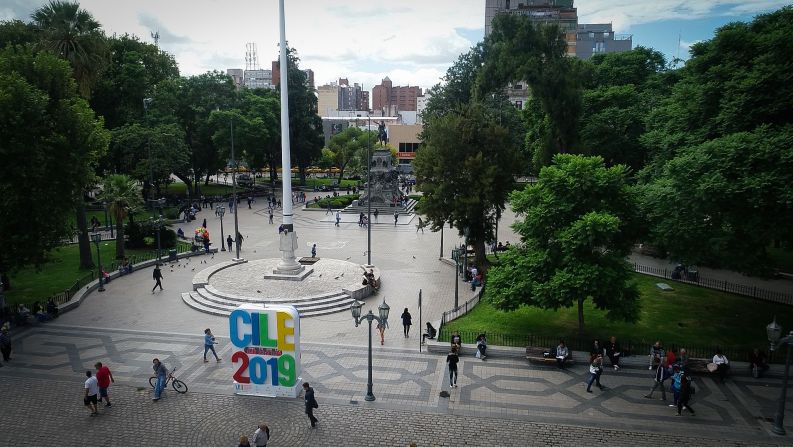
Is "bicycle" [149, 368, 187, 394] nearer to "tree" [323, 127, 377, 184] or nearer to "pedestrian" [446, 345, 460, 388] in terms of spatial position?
"pedestrian" [446, 345, 460, 388]

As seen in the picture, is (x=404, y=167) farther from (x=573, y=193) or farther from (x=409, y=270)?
(x=573, y=193)

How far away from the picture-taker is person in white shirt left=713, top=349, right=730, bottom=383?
1731 centimetres

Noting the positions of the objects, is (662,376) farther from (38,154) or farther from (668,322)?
(38,154)

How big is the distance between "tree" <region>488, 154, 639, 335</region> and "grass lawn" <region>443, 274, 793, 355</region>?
2156mm

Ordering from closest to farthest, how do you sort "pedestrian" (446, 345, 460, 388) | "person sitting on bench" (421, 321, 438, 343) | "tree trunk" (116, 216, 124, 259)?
1. "pedestrian" (446, 345, 460, 388)
2. "person sitting on bench" (421, 321, 438, 343)
3. "tree trunk" (116, 216, 124, 259)

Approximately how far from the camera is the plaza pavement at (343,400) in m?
14.2

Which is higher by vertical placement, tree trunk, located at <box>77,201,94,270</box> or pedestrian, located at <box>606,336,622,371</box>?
tree trunk, located at <box>77,201,94,270</box>

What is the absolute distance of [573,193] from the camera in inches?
765

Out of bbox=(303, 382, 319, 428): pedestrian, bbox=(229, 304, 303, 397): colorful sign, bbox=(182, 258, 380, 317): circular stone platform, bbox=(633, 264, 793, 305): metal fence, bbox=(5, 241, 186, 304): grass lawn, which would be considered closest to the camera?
bbox=(303, 382, 319, 428): pedestrian

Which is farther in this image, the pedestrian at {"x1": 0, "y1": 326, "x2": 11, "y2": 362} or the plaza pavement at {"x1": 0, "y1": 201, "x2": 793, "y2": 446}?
the pedestrian at {"x1": 0, "y1": 326, "x2": 11, "y2": 362}

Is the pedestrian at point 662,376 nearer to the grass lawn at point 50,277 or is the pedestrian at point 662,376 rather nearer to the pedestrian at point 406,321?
the pedestrian at point 406,321

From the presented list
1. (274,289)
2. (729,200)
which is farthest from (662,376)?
(274,289)

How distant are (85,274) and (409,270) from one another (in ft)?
60.4

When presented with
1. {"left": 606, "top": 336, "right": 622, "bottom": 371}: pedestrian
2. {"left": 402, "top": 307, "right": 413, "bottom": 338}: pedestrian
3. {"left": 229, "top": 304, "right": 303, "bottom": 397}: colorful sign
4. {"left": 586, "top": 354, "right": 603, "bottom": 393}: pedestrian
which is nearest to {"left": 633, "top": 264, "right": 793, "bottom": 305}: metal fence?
{"left": 606, "top": 336, "right": 622, "bottom": 371}: pedestrian
